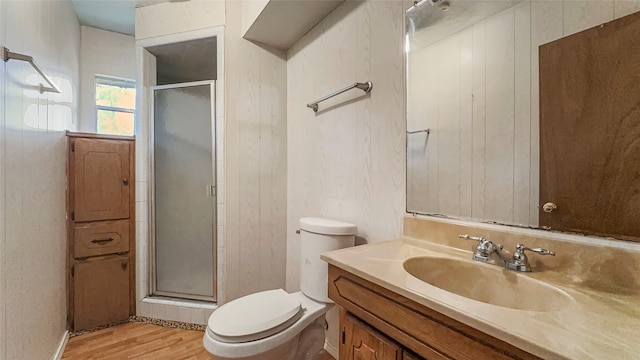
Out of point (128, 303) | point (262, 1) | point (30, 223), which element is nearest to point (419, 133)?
point (262, 1)

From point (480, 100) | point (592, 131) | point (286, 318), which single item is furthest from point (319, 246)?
point (592, 131)

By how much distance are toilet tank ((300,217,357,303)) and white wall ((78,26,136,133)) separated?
255 centimetres

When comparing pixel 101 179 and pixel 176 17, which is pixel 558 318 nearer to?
pixel 101 179

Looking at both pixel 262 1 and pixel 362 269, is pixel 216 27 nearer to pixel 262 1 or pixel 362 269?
pixel 262 1

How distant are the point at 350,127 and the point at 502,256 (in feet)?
3.33

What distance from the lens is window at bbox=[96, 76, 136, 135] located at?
9.29ft

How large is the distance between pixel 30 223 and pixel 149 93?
4.31ft

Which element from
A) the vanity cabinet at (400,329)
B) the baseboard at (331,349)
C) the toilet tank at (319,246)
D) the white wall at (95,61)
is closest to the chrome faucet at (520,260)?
the vanity cabinet at (400,329)

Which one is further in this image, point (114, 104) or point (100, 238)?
point (114, 104)

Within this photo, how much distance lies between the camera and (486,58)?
3.45 feet

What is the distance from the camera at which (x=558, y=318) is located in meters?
0.58

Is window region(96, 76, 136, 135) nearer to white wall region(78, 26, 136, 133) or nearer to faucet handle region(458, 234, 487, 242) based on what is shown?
white wall region(78, 26, 136, 133)

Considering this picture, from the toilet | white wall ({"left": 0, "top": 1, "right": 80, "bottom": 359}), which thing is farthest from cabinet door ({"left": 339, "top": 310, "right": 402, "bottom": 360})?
white wall ({"left": 0, "top": 1, "right": 80, "bottom": 359})

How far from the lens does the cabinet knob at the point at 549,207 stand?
0.86m
